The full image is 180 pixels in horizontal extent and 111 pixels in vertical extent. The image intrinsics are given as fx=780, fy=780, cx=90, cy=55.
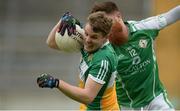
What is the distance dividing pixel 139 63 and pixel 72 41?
0.88 m

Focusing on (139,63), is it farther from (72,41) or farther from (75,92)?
(75,92)

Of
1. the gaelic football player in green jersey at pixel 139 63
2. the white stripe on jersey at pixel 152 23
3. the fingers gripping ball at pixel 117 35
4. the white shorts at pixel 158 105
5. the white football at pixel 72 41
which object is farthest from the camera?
the white shorts at pixel 158 105

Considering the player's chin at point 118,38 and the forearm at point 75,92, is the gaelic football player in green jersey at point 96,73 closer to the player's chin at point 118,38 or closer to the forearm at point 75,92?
the forearm at point 75,92

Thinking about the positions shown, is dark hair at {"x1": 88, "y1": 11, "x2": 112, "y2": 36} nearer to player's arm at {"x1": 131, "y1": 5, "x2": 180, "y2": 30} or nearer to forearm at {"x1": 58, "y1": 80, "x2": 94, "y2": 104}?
forearm at {"x1": 58, "y1": 80, "x2": 94, "y2": 104}

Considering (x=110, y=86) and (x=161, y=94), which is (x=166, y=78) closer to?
(x=161, y=94)

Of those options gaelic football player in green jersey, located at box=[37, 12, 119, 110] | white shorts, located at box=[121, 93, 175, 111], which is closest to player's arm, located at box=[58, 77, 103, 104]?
gaelic football player in green jersey, located at box=[37, 12, 119, 110]

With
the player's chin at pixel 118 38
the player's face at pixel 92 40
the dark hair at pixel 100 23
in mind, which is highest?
the dark hair at pixel 100 23

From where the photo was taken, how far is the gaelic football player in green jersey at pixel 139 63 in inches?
230

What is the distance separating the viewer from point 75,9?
1070 cm

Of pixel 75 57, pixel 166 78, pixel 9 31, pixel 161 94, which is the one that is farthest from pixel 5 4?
pixel 161 94

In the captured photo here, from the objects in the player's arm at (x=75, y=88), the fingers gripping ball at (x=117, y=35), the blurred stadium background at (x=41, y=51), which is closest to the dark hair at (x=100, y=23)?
the player's arm at (x=75, y=88)

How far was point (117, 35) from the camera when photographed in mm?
5668

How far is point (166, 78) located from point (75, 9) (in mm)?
1673

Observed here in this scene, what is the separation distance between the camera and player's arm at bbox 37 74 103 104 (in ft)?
15.8
